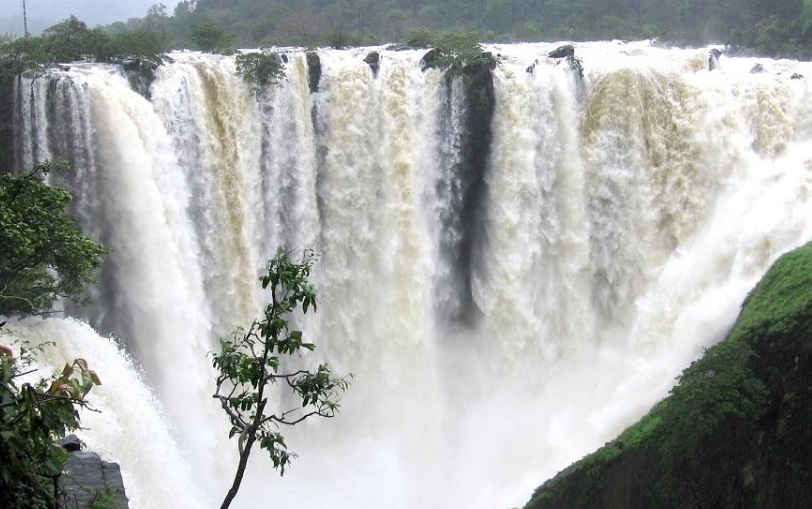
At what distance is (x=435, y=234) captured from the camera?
58.3 ft

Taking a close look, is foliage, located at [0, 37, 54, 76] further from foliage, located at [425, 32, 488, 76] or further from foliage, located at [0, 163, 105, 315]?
foliage, located at [425, 32, 488, 76]

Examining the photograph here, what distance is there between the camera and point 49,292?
475 inches

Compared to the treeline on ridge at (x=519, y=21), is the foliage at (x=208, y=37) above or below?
below

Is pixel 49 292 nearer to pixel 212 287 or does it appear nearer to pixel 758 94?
pixel 212 287

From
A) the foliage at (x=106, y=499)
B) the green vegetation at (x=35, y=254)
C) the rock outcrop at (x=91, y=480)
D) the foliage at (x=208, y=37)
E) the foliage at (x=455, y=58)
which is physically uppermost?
the foliage at (x=208, y=37)

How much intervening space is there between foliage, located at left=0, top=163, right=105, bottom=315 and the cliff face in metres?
7.22

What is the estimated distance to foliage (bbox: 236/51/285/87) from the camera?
620 inches

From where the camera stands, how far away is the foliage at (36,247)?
10406 mm

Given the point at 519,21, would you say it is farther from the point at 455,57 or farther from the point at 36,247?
the point at 36,247

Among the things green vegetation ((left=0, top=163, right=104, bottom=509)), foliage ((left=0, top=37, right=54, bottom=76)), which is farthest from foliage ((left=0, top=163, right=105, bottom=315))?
foliage ((left=0, top=37, right=54, bottom=76))

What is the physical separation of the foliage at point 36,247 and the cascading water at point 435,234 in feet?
7.73

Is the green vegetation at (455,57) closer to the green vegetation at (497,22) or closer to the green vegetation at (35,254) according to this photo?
the green vegetation at (497,22)

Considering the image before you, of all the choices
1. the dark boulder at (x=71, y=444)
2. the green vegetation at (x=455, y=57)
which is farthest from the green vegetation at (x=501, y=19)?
the dark boulder at (x=71, y=444)

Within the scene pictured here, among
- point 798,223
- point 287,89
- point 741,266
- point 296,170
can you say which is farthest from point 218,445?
point 798,223
